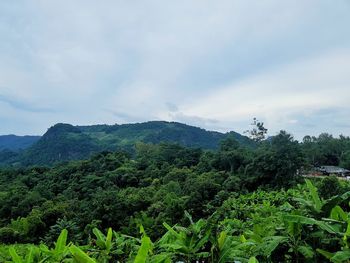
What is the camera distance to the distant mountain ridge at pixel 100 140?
81925 mm

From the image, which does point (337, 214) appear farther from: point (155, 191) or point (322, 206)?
point (155, 191)

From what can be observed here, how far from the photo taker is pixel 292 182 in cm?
2367

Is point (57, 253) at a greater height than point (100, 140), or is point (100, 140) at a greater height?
point (100, 140)

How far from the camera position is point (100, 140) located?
334 feet

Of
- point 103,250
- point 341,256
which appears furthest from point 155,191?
point 341,256

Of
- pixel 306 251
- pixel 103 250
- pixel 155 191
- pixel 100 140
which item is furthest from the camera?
pixel 100 140

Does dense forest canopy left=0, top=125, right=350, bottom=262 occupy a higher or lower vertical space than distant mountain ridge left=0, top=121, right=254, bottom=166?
lower

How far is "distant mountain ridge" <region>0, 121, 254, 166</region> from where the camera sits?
269 ft

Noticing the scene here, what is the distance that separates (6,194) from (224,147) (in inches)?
754

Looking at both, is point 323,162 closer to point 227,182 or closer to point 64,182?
point 227,182

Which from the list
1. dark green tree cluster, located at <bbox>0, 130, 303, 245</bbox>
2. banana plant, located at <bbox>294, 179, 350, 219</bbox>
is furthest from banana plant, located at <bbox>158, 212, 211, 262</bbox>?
dark green tree cluster, located at <bbox>0, 130, 303, 245</bbox>

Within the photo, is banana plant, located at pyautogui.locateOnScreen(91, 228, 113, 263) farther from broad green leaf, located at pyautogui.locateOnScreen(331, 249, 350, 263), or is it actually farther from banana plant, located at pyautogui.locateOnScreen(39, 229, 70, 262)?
broad green leaf, located at pyautogui.locateOnScreen(331, 249, 350, 263)

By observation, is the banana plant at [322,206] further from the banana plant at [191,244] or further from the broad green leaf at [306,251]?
the banana plant at [191,244]

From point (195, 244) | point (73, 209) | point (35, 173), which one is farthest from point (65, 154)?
point (195, 244)
